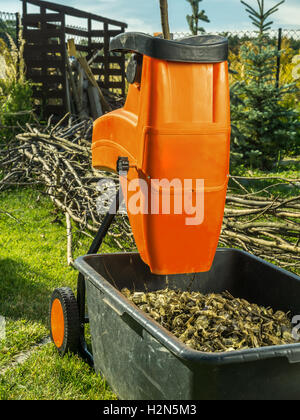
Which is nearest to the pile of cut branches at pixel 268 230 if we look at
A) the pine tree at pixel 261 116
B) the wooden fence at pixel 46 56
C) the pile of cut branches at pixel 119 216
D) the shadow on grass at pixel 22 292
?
the pile of cut branches at pixel 119 216

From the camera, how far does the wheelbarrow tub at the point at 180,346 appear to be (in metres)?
1.48

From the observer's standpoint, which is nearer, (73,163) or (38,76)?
(73,163)

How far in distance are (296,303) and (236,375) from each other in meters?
0.75

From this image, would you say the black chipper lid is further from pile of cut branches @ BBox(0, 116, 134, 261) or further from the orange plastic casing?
pile of cut branches @ BBox(0, 116, 134, 261)

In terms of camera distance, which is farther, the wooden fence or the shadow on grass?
the wooden fence

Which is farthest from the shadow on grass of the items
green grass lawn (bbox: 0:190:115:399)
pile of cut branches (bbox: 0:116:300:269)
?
pile of cut branches (bbox: 0:116:300:269)

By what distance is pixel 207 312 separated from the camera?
2.04 metres

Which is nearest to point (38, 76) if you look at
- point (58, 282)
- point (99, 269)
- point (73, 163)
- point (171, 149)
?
point (73, 163)

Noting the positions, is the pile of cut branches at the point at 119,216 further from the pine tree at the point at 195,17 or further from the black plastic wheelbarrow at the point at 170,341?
the pine tree at the point at 195,17

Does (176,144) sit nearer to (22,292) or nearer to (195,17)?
(22,292)

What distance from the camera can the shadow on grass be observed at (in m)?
2.92

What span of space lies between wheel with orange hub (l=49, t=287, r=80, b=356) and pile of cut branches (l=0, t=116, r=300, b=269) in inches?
37.5

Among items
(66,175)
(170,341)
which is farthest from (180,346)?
(66,175)

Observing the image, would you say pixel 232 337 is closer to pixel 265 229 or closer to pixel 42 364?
pixel 42 364
